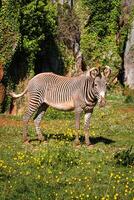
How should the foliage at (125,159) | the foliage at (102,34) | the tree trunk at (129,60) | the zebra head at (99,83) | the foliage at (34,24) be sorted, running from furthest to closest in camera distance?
the tree trunk at (129,60), the foliage at (102,34), the foliage at (34,24), the zebra head at (99,83), the foliage at (125,159)

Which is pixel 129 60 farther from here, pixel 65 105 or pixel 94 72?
pixel 94 72

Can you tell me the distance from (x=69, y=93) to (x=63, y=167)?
490 centimetres

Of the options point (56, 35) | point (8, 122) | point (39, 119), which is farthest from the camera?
point (56, 35)

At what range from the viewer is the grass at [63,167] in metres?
13.7

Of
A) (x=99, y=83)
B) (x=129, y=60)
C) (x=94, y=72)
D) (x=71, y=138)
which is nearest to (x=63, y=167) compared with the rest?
(x=99, y=83)

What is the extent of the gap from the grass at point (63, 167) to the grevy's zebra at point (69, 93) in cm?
114

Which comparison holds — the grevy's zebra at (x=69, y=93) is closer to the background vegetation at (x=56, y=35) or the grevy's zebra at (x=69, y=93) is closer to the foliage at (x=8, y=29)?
the foliage at (x=8, y=29)

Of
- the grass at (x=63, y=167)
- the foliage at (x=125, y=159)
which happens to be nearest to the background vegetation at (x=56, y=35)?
the grass at (x=63, y=167)

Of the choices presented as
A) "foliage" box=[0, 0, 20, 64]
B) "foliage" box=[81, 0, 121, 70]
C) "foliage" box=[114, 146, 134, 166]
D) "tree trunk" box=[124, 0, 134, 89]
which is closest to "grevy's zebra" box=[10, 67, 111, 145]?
"foliage" box=[114, 146, 134, 166]

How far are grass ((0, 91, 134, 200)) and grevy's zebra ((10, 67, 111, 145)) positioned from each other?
1.14m

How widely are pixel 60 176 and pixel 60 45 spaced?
Result: 21321mm

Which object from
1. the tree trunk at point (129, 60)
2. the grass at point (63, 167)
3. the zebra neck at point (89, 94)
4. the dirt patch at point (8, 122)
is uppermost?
the tree trunk at point (129, 60)

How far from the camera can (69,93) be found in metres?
20.6

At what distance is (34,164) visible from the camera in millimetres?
16484
